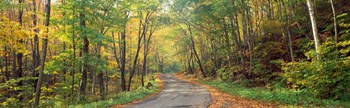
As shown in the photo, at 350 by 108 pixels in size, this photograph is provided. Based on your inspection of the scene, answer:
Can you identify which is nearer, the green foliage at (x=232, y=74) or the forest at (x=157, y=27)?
the forest at (x=157, y=27)

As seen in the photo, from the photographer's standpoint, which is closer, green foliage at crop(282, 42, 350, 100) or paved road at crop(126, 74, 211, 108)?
green foliage at crop(282, 42, 350, 100)

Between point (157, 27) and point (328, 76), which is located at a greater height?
point (157, 27)

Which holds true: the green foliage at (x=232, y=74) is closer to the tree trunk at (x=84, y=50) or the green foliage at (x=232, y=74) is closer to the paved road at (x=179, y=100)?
the paved road at (x=179, y=100)

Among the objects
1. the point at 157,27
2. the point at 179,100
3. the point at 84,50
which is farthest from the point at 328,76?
the point at 157,27

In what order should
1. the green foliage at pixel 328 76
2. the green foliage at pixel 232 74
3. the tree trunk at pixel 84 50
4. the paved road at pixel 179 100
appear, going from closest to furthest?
the green foliage at pixel 328 76 < the paved road at pixel 179 100 < the tree trunk at pixel 84 50 < the green foliage at pixel 232 74

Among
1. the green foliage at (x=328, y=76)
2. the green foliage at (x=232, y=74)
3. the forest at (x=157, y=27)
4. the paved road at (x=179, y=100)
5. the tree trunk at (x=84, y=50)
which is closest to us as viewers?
the green foliage at (x=328, y=76)

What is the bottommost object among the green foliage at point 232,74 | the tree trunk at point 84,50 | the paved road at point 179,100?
the paved road at point 179,100

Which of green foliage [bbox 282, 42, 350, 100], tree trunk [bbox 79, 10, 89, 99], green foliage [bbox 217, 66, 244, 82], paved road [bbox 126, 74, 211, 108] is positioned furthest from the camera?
green foliage [bbox 217, 66, 244, 82]

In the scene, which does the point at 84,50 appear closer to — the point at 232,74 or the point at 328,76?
the point at 328,76

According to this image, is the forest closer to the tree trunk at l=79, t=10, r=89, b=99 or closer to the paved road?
the tree trunk at l=79, t=10, r=89, b=99

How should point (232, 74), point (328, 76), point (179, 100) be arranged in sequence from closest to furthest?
point (328, 76)
point (179, 100)
point (232, 74)

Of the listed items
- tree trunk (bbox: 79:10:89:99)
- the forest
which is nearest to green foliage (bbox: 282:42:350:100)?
the forest

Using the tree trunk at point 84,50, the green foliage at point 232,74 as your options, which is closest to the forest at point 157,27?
the tree trunk at point 84,50

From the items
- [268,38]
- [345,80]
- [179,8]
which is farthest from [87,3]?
[268,38]
